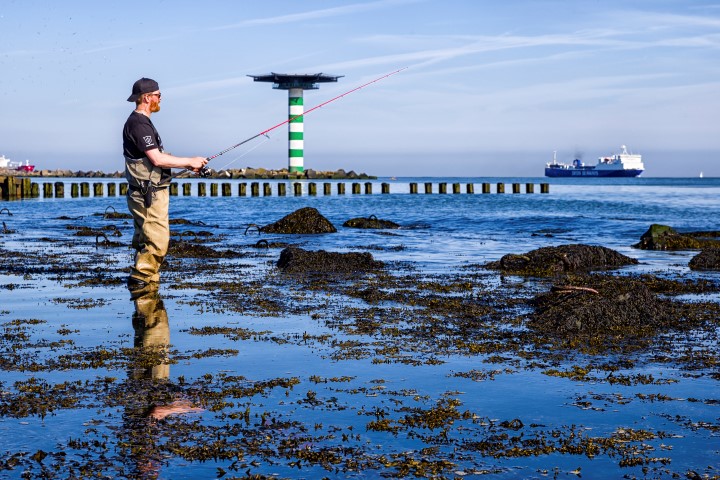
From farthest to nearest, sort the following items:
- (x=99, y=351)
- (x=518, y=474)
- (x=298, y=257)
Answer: (x=298, y=257), (x=99, y=351), (x=518, y=474)

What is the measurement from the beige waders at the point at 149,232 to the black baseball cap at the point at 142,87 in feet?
3.55

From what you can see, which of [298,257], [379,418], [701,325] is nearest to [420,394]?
[379,418]

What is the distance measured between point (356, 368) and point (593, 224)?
26259 mm

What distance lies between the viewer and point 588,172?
17250cm

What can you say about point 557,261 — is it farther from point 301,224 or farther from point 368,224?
point 368,224

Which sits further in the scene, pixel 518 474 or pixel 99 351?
pixel 99 351

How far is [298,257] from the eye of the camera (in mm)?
13320

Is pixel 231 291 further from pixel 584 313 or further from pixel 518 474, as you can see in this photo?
pixel 518 474

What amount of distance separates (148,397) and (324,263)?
834 cm

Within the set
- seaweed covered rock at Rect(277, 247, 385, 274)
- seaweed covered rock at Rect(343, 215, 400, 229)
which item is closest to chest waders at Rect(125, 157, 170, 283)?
seaweed covered rock at Rect(277, 247, 385, 274)

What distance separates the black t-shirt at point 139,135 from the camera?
948 cm

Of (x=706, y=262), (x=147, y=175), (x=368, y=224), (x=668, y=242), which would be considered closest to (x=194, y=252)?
(x=147, y=175)

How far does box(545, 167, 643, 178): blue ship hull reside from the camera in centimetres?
16550

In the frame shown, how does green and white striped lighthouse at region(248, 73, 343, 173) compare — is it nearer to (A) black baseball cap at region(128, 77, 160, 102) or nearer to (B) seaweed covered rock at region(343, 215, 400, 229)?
(B) seaweed covered rock at region(343, 215, 400, 229)
